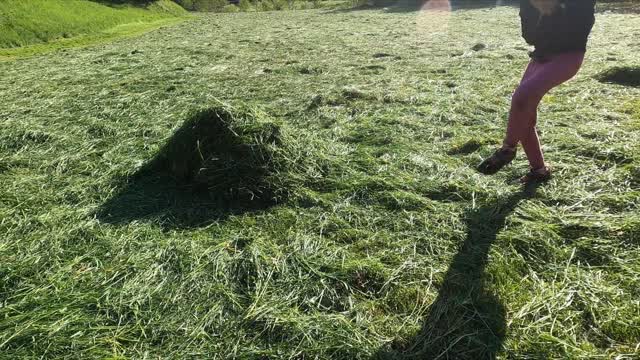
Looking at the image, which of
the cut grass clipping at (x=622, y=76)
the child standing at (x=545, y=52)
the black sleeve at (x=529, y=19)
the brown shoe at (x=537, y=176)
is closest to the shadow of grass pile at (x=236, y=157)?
the child standing at (x=545, y=52)

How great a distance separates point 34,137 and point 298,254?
4.56 m

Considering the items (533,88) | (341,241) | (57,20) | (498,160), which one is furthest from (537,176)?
(57,20)

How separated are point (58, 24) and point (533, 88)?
19417 mm

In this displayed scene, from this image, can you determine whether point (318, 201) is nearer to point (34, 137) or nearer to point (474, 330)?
point (474, 330)

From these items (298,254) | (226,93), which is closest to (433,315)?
(298,254)

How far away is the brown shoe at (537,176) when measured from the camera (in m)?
4.05

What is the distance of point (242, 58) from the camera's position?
12.0 meters

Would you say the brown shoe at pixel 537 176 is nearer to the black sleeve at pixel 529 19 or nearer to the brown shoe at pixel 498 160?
the brown shoe at pixel 498 160

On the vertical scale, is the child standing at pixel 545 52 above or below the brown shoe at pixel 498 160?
above

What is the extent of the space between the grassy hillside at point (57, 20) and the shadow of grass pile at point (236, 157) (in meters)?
14.4

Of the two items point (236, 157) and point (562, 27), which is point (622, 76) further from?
point (236, 157)

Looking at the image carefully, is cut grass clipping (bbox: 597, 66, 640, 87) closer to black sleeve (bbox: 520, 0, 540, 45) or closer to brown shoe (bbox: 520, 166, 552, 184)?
brown shoe (bbox: 520, 166, 552, 184)

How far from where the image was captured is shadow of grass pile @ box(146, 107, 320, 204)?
402cm

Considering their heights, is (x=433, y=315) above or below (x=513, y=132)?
below
